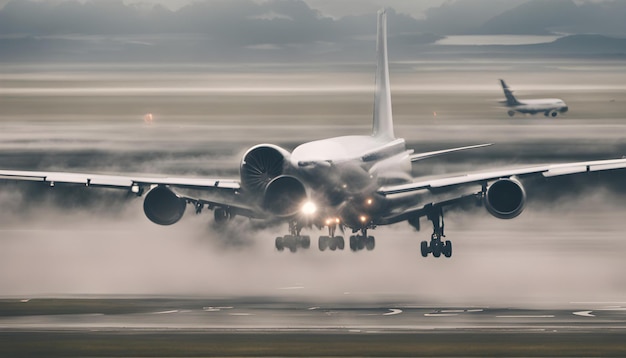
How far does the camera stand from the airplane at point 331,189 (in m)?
82.9

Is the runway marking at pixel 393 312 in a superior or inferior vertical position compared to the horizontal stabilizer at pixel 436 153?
inferior

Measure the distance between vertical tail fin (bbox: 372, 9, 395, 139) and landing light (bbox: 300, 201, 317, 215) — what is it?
18.9m

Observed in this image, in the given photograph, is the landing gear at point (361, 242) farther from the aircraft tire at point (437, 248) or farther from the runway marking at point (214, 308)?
the runway marking at point (214, 308)

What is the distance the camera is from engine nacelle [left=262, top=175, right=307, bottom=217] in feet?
268

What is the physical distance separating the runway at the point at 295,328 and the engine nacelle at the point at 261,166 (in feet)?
19.8

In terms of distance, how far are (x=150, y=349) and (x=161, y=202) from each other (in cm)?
2204

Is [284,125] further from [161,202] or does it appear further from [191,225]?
[161,202]

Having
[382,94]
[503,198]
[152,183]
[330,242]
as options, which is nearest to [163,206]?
[152,183]

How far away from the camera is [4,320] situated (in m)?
76.0

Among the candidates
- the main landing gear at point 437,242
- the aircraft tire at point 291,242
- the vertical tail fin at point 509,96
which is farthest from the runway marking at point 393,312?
the vertical tail fin at point 509,96

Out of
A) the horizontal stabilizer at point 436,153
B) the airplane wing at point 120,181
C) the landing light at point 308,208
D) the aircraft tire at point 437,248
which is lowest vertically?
the aircraft tire at point 437,248

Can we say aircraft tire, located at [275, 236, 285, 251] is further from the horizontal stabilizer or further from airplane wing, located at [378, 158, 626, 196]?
the horizontal stabilizer

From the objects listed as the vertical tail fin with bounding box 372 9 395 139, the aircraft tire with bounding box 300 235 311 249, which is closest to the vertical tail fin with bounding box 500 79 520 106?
the vertical tail fin with bounding box 372 9 395 139

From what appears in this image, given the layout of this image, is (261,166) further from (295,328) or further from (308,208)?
(295,328)
